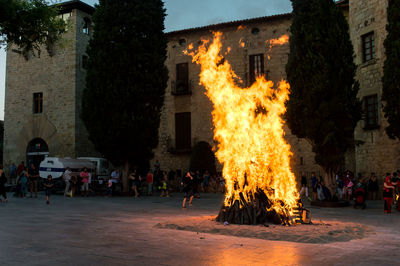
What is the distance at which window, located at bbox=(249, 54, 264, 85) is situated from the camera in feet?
90.4

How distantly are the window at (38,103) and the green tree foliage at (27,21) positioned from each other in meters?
15.5

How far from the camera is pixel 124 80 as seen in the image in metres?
22.6

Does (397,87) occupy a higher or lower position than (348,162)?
higher

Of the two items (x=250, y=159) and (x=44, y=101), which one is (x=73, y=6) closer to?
(x=44, y=101)

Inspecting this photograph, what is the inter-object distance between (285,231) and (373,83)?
14.1 m

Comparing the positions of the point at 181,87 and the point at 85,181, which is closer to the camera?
the point at 85,181

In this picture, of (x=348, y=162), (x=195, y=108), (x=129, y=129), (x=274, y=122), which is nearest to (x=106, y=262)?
(x=274, y=122)

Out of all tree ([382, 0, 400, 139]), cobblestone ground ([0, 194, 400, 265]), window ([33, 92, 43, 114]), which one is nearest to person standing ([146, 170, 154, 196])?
cobblestone ground ([0, 194, 400, 265])

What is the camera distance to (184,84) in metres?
29.5

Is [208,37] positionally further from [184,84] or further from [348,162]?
[348,162]

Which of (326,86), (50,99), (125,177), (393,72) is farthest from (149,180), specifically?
(393,72)

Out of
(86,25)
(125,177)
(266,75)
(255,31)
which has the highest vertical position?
(86,25)

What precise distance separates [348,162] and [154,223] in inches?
675

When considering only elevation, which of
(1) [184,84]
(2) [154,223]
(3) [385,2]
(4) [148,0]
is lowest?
(2) [154,223]
